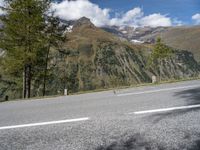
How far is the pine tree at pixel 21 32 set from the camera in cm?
2258

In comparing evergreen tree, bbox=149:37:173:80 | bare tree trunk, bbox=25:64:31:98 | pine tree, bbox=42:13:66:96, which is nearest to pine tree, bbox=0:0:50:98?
bare tree trunk, bbox=25:64:31:98

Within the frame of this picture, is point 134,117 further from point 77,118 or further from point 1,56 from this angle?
point 1,56

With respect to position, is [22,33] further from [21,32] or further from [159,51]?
[159,51]

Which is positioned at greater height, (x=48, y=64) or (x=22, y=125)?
(x=48, y=64)

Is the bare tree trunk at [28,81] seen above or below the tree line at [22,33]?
below

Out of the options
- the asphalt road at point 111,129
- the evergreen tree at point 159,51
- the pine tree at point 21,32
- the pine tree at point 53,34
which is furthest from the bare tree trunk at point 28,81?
the evergreen tree at point 159,51

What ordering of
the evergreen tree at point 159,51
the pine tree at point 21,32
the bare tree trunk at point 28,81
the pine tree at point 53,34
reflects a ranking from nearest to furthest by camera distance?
1. the pine tree at point 21,32
2. the bare tree trunk at point 28,81
3. the pine tree at point 53,34
4. the evergreen tree at point 159,51

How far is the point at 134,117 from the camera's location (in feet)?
18.7

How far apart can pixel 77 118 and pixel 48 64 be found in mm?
24063

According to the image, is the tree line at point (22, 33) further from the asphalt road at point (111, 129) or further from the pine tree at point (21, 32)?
the asphalt road at point (111, 129)

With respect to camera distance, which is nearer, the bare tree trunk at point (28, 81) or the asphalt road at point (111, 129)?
the asphalt road at point (111, 129)

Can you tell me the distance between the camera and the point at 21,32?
2297cm

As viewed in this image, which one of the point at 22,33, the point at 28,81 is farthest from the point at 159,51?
the point at 22,33

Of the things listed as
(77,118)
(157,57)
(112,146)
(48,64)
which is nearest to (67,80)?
(48,64)
